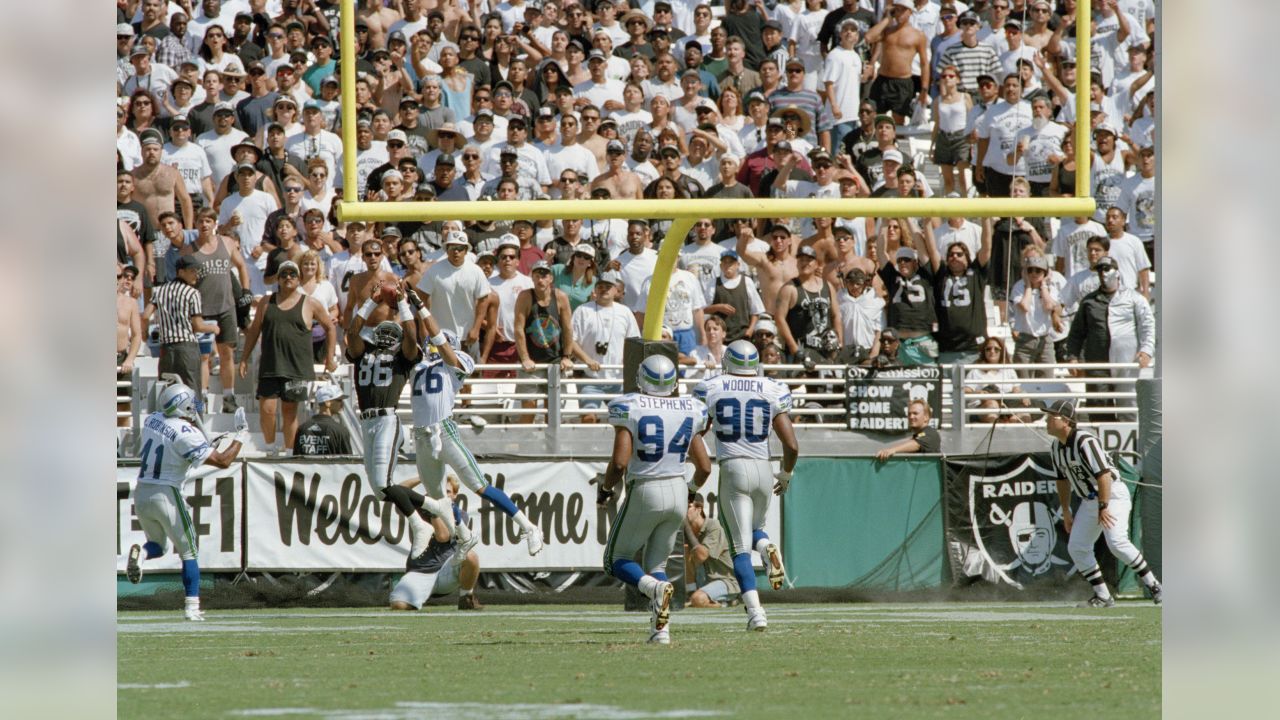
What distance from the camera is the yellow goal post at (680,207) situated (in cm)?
923

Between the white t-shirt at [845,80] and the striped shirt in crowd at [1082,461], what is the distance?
394cm

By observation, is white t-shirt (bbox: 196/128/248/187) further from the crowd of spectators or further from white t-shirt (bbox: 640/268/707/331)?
white t-shirt (bbox: 640/268/707/331)

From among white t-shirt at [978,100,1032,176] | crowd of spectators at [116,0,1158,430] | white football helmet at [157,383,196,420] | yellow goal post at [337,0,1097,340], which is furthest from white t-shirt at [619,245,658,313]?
yellow goal post at [337,0,1097,340]

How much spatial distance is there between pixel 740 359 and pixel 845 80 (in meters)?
5.42

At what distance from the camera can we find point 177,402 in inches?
456

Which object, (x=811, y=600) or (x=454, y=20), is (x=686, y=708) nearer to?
(x=811, y=600)

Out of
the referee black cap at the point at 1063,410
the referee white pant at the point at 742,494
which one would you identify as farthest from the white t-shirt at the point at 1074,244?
the referee white pant at the point at 742,494

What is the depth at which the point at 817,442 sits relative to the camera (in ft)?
45.4

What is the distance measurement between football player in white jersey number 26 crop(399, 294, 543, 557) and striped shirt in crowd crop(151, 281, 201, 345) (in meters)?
1.95

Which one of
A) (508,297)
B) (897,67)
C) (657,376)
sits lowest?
(657,376)

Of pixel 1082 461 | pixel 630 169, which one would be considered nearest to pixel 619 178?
pixel 630 169

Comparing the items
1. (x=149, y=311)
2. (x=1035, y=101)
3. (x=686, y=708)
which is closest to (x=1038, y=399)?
(x=1035, y=101)

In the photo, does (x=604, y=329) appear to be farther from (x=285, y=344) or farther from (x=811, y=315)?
(x=285, y=344)
